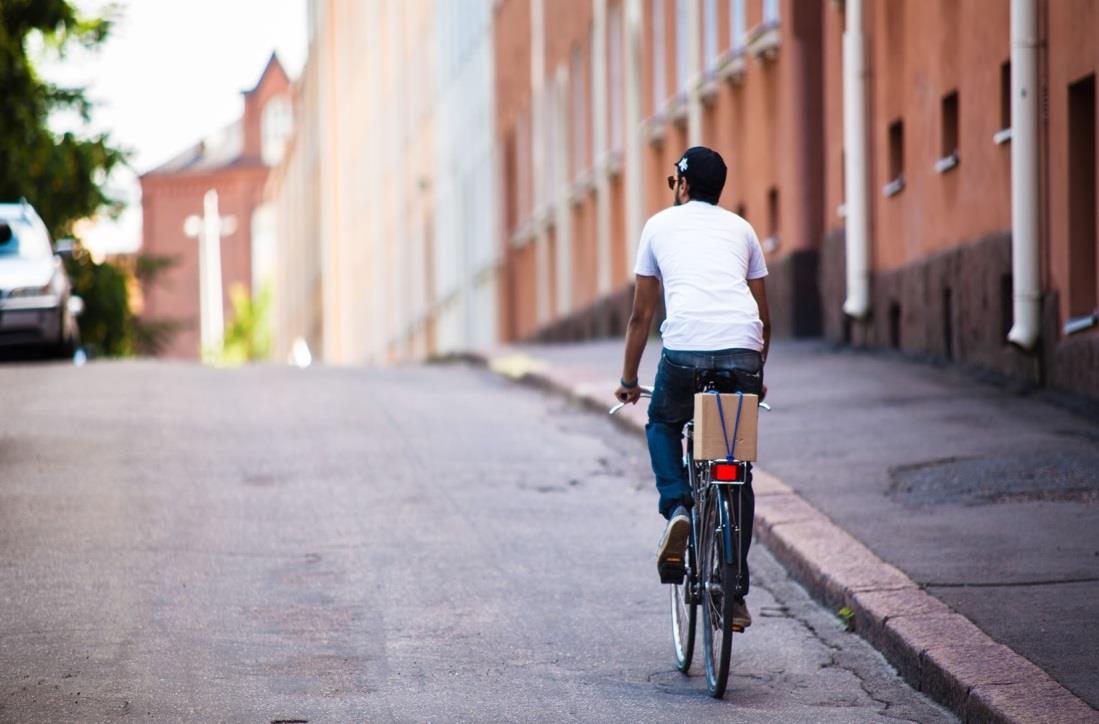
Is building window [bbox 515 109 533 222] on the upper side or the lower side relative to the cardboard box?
upper

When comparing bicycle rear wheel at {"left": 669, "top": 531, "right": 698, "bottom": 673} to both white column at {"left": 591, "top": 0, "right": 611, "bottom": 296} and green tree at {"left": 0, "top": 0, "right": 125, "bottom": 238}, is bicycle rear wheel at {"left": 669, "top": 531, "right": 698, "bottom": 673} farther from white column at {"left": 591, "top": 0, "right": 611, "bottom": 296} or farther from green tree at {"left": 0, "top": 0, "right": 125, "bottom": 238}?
green tree at {"left": 0, "top": 0, "right": 125, "bottom": 238}

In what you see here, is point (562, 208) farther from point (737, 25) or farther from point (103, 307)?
point (737, 25)

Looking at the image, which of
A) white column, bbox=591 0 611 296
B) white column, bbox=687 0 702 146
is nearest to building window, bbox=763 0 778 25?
white column, bbox=687 0 702 146

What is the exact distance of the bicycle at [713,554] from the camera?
8.42 metres

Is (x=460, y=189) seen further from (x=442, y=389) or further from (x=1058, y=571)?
(x=1058, y=571)

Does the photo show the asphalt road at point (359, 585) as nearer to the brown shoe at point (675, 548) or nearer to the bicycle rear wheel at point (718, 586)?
the bicycle rear wheel at point (718, 586)

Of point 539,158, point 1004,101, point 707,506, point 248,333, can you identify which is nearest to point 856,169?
point 1004,101

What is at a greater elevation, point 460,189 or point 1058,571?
point 460,189

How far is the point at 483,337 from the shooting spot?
47.9 metres

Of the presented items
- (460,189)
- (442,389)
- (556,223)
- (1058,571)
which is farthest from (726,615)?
(460,189)

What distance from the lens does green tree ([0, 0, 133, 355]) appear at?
38500mm

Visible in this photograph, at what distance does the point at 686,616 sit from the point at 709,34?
1993 centimetres

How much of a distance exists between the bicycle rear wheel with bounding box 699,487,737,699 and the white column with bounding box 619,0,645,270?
2261 cm

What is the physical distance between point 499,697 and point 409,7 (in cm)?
5343
